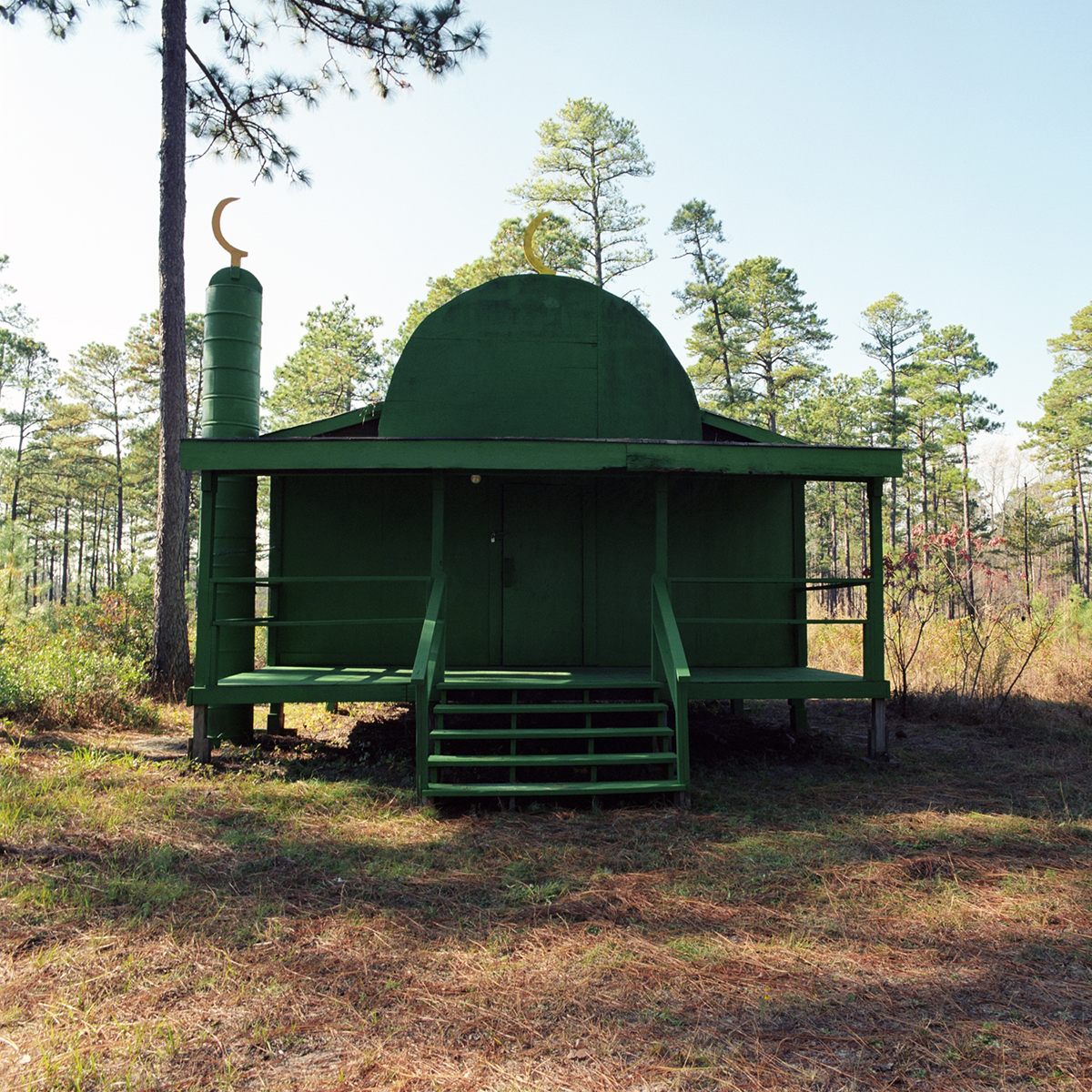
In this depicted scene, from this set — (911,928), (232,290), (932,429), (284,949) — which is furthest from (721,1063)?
(932,429)

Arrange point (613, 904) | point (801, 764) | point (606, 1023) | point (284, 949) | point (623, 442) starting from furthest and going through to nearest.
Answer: point (801, 764)
point (623, 442)
point (613, 904)
point (284, 949)
point (606, 1023)

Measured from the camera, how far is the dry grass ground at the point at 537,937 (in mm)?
2785

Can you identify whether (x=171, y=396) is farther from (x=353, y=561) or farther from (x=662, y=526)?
(x=662, y=526)

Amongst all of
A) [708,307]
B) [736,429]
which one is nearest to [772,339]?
[708,307]

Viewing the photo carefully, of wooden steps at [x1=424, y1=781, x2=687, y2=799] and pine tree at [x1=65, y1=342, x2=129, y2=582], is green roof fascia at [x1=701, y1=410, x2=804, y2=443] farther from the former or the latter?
pine tree at [x1=65, y1=342, x2=129, y2=582]

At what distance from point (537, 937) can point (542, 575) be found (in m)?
5.04

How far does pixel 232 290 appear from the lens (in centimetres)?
833

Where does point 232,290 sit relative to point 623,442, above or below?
above

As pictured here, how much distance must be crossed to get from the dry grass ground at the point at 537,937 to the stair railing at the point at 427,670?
0.43m

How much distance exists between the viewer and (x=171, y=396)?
35.4 feet

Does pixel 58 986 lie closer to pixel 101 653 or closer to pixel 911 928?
pixel 911 928

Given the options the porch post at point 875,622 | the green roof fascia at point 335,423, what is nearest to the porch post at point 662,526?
the porch post at point 875,622

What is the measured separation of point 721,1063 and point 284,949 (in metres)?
1.93

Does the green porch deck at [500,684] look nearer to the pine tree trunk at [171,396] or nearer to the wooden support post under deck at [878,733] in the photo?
the wooden support post under deck at [878,733]
